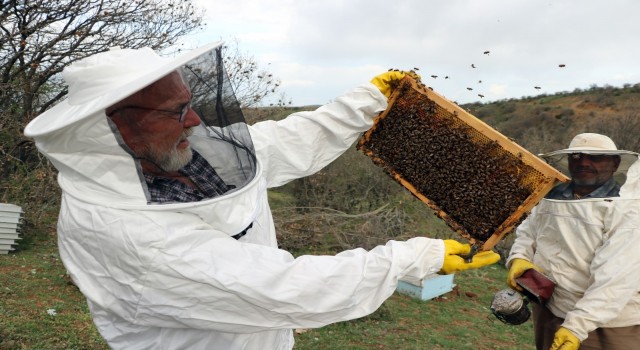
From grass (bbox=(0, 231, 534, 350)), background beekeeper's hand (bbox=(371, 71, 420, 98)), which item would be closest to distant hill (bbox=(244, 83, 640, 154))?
grass (bbox=(0, 231, 534, 350))

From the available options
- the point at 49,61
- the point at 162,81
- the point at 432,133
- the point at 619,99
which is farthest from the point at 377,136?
the point at 619,99

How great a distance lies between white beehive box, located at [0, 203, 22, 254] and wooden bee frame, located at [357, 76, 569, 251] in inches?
297

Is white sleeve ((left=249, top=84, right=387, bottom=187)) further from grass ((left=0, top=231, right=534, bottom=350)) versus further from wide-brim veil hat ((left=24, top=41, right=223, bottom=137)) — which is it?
grass ((left=0, top=231, right=534, bottom=350))

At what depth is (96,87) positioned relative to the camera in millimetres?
1908

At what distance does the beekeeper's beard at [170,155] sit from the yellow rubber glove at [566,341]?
2.53m

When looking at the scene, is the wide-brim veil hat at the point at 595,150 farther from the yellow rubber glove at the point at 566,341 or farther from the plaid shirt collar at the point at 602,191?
the yellow rubber glove at the point at 566,341

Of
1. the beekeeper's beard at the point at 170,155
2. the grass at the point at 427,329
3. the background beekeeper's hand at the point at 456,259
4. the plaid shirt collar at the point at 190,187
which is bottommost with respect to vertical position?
the grass at the point at 427,329

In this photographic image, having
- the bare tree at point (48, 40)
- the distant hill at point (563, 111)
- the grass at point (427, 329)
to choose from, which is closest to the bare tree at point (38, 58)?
the bare tree at point (48, 40)

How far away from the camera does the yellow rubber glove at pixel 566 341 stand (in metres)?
2.96

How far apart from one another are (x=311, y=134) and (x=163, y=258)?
5.13 feet

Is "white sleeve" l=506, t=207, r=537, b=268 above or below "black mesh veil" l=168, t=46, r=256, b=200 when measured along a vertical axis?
below

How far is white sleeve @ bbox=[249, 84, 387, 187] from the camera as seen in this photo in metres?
3.05

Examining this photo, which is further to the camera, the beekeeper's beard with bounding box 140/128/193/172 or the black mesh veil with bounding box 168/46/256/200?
the black mesh veil with bounding box 168/46/256/200

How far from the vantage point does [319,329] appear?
6.60 metres
